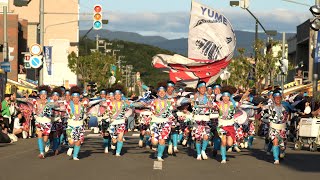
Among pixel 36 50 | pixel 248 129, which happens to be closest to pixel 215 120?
pixel 248 129

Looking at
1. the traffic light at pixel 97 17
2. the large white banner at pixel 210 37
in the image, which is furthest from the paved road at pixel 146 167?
the traffic light at pixel 97 17

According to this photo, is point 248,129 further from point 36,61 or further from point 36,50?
point 36,50

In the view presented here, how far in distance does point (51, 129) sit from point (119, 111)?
1777mm

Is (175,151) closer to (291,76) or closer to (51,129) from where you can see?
(51,129)

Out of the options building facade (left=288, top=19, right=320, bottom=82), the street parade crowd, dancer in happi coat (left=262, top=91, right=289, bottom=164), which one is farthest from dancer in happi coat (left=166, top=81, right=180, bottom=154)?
building facade (left=288, top=19, right=320, bottom=82)

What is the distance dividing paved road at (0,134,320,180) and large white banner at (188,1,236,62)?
120 inches

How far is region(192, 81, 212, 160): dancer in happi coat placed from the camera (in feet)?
62.5

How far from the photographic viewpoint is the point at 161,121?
18.7m

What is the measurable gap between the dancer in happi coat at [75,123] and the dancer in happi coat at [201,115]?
8.91ft

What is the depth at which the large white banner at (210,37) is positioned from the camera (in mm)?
23297

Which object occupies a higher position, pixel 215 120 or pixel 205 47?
pixel 205 47

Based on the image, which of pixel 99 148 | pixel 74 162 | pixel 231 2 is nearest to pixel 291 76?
pixel 231 2

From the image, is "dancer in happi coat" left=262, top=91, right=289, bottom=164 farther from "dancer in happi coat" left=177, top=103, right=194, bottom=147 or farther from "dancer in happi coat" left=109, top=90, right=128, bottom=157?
"dancer in happi coat" left=109, top=90, right=128, bottom=157

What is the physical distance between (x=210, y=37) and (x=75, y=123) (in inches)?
241
